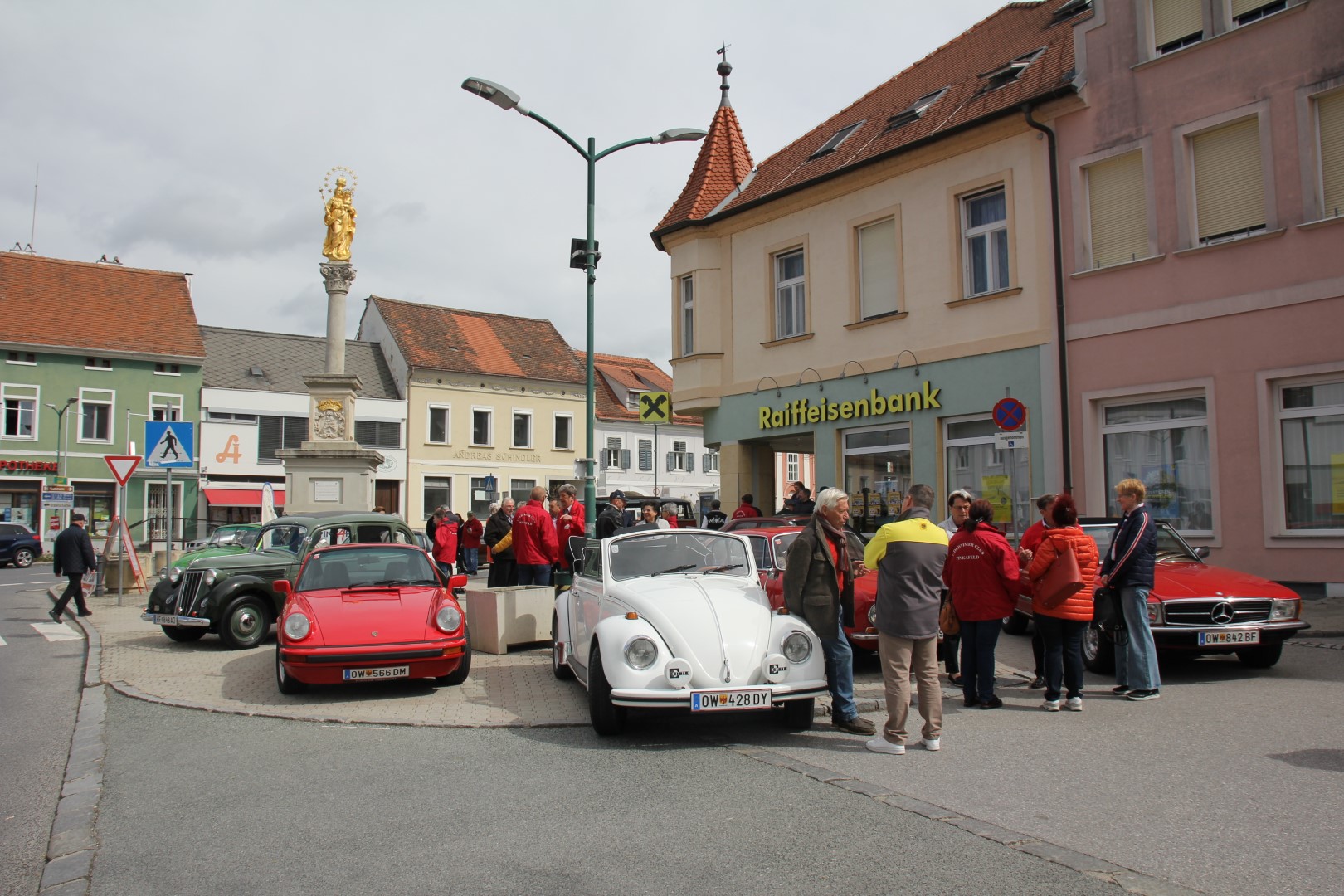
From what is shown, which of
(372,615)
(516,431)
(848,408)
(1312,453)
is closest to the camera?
(372,615)

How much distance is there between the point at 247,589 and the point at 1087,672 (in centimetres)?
937

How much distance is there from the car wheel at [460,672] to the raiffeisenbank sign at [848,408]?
1055cm

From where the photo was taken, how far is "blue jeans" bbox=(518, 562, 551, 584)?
13859mm

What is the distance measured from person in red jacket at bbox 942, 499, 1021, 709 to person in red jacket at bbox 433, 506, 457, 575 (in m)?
12.8

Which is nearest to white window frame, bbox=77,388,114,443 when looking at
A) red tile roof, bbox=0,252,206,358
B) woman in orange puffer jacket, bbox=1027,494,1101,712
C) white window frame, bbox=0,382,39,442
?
white window frame, bbox=0,382,39,442

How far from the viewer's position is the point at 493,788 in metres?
6.18

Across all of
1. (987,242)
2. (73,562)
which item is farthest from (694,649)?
(73,562)

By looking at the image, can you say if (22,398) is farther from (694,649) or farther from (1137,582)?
(1137,582)

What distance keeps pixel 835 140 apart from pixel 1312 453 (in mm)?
11441

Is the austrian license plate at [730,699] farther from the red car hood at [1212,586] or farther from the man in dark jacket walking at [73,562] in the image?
the man in dark jacket walking at [73,562]

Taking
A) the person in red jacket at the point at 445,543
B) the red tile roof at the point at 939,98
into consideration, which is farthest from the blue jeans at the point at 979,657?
the person in red jacket at the point at 445,543

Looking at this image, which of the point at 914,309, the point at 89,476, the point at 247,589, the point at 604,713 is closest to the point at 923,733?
the point at 604,713

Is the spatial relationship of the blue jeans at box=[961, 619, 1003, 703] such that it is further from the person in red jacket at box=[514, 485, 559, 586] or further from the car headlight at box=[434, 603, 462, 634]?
the person in red jacket at box=[514, 485, 559, 586]

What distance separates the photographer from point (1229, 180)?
1437 cm
